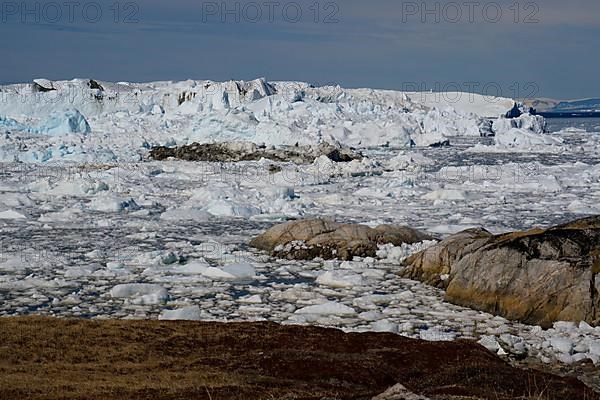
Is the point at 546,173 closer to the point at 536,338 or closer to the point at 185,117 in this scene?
the point at 536,338

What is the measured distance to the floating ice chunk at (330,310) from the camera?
9.79 metres

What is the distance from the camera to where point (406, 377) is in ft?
22.4

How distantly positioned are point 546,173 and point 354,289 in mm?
18800

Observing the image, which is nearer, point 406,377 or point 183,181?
point 406,377

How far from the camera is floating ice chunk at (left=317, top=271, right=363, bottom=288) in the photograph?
1117 centimetres

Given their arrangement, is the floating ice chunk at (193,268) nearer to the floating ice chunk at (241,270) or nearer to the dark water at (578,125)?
the floating ice chunk at (241,270)

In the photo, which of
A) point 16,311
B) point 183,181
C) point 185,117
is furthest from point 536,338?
point 185,117

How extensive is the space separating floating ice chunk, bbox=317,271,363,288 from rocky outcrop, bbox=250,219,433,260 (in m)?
1.52

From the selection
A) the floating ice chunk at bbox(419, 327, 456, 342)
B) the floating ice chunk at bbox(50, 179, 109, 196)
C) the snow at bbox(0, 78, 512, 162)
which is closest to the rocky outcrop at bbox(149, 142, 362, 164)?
the snow at bbox(0, 78, 512, 162)

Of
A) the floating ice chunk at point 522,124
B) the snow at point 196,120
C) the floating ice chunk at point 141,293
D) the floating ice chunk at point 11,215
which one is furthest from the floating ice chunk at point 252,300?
the floating ice chunk at point 522,124

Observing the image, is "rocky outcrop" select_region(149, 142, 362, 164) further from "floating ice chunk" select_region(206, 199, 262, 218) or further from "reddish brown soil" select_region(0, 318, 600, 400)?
"reddish brown soil" select_region(0, 318, 600, 400)

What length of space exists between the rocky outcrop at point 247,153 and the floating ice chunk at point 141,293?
22.2 meters

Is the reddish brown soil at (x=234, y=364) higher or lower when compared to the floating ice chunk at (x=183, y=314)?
higher

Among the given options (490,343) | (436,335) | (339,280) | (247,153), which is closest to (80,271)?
(339,280)
